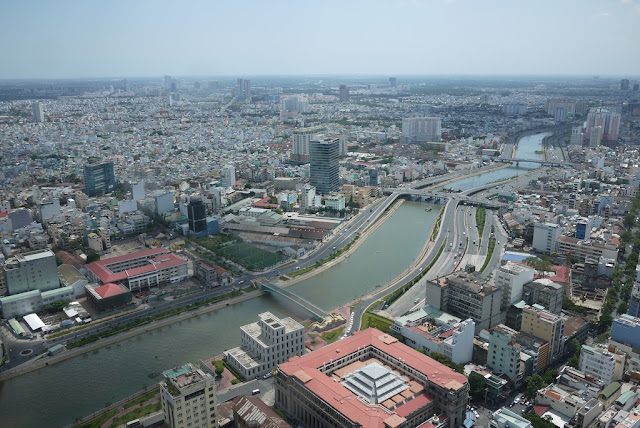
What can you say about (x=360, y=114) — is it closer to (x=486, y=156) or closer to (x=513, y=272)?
(x=486, y=156)

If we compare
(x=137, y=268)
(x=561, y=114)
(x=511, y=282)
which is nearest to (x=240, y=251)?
(x=137, y=268)

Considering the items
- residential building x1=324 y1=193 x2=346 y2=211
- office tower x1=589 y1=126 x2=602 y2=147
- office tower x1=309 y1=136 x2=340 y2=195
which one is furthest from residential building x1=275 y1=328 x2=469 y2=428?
office tower x1=589 y1=126 x2=602 y2=147

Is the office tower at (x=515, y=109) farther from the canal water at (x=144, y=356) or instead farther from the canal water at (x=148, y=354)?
the canal water at (x=144, y=356)

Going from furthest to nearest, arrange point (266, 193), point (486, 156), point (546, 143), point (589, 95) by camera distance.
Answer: point (589, 95), point (546, 143), point (486, 156), point (266, 193)

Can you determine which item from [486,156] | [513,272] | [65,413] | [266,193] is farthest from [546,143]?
[65,413]

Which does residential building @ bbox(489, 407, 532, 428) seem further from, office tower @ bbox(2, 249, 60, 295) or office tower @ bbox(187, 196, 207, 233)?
office tower @ bbox(187, 196, 207, 233)

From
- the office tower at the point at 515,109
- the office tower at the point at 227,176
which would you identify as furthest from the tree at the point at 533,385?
the office tower at the point at 515,109
